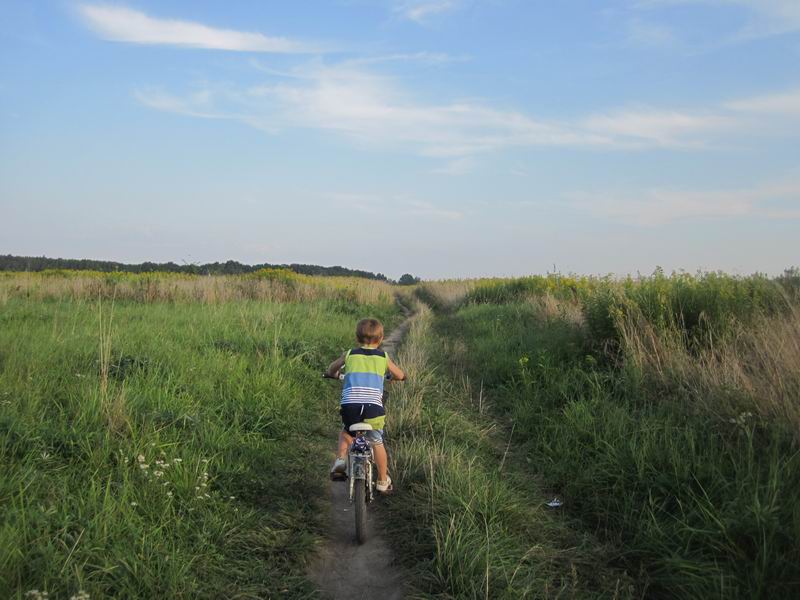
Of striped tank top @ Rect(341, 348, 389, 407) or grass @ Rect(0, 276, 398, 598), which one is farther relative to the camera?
striped tank top @ Rect(341, 348, 389, 407)

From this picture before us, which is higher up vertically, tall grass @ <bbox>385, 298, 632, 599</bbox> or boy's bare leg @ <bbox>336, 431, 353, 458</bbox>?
boy's bare leg @ <bbox>336, 431, 353, 458</bbox>

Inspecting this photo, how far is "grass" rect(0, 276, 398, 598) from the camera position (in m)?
3.29

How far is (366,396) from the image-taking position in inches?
173

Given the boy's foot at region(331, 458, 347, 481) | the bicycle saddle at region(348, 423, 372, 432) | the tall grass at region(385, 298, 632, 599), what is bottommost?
the tall grass at region(385, 298, 632, 599)

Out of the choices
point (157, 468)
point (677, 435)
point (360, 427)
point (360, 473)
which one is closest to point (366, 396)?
point (360, 427)

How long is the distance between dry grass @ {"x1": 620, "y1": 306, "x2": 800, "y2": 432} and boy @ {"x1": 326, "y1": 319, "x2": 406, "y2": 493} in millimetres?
3239

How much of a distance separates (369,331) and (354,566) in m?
1.78

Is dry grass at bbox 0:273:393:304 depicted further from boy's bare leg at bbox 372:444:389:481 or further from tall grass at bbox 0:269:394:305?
boy's bare leg at bbox 372:444:389:481

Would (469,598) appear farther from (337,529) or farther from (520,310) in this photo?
(520,310)

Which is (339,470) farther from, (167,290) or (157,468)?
(167,290)

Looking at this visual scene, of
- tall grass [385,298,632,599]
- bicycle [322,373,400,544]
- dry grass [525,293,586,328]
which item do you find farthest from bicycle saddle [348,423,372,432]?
dry grass [525,293,586,328]

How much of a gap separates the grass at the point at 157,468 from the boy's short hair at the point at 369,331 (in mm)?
1441

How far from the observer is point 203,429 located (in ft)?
17.5

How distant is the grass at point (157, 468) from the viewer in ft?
10.8
